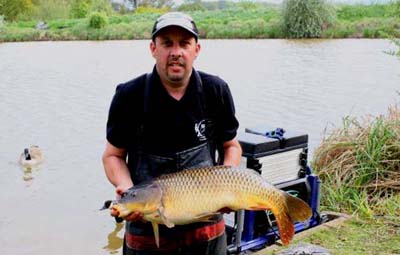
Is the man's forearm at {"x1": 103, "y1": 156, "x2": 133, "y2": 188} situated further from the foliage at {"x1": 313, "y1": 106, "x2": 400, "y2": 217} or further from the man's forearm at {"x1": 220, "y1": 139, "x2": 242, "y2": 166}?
A: the foliage at {"x1": 313, "y1": 106, "x2": 400, "y2": 217}

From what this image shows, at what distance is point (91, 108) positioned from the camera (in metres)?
12.4

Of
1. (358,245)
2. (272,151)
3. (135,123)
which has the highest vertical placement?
(135,123)

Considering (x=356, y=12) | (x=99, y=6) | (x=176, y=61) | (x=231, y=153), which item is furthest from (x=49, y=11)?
(x=176, y=61)

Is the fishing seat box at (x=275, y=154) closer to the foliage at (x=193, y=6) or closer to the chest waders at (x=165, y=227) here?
the chest waders at (x=165, y=227)

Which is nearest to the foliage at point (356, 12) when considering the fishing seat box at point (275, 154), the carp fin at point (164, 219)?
the fishing seat box at point (275, 154)

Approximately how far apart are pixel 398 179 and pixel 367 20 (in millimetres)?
24966

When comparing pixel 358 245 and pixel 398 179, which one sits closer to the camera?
pixel 358 245

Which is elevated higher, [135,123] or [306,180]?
[135,123]

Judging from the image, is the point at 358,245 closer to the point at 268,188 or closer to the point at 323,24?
the point at 268,188

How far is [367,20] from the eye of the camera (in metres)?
28.8

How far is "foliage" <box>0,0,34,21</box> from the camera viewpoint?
1953 inches

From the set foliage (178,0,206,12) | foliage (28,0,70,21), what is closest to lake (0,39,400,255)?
foliage (28,0,70,21)

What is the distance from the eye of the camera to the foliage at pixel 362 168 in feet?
16.8

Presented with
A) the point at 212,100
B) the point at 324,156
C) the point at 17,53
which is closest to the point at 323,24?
the point at 17,53
